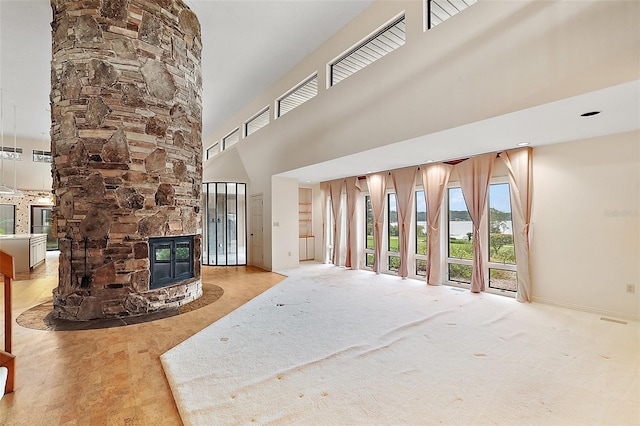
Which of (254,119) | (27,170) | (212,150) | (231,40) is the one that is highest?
(231,40)

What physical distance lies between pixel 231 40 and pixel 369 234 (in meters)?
5.41

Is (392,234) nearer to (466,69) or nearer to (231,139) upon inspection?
(466,69)

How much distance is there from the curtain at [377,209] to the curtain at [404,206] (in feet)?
1.77

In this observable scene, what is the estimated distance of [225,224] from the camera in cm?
857

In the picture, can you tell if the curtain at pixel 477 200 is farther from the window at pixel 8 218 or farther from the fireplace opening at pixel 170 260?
the window at pixel 8 218

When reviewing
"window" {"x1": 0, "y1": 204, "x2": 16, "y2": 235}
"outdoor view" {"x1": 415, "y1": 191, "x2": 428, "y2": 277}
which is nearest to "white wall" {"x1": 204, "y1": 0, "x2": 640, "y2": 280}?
"outdoor view" {"x1": 415, "y1": 191, "x2": 428, "y2": 277}

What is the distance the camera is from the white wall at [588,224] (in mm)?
3918

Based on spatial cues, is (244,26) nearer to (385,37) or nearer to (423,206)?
(385,37)

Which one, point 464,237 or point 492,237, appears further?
point 464,237

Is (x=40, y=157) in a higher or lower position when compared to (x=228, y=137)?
lower

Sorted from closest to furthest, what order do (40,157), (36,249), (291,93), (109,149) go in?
1. (109,149)
2. (291,93)
3. (36,249)
4. (40,157)

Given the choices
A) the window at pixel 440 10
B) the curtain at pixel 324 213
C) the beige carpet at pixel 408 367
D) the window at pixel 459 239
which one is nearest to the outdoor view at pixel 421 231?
the window at pixel 459 239

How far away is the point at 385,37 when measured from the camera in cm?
458

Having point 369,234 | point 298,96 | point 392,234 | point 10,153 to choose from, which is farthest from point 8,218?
point 392,234
